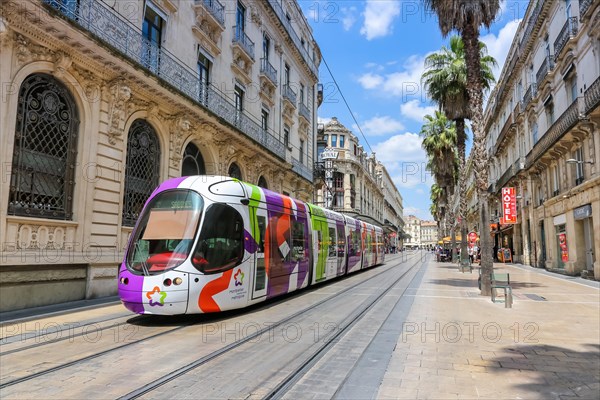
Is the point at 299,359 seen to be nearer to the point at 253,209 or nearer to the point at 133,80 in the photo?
Answer: the point at 253,209

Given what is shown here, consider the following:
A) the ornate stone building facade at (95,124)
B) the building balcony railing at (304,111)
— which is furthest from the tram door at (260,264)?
the building balcony railing at (304,111)

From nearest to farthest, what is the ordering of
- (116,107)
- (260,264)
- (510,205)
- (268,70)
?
1. (260,264)
2. (116,107)
3. (268,70)
4. (510,205)

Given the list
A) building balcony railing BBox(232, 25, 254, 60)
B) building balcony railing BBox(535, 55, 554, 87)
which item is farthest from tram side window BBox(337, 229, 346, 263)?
building balcony railing BBox(535, 55, 554, 87)

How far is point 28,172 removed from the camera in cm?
1052

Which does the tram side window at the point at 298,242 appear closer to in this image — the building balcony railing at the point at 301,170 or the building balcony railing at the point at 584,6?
the building balcony railing at the point at 584,6

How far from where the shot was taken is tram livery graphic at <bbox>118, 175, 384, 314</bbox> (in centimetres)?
793

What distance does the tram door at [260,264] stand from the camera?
31.8ft

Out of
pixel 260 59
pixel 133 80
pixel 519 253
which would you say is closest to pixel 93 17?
pixel 133 80

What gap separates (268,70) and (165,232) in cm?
1947

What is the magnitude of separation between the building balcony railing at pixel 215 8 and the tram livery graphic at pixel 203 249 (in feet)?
36.7

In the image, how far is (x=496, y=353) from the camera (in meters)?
6.21

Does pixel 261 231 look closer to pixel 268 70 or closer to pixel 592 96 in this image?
pixel 592 96

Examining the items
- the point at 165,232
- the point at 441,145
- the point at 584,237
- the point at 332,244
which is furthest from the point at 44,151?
the point at 441,145

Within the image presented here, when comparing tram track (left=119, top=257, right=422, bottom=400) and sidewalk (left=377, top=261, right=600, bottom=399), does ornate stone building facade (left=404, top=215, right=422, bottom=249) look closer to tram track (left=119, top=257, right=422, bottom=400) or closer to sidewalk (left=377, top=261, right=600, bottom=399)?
sidewalk (left=377, top=261, right=600, bottom=399)
